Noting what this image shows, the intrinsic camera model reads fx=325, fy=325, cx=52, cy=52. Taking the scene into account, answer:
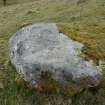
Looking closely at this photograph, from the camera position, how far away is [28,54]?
892 cm

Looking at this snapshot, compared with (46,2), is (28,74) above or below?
below

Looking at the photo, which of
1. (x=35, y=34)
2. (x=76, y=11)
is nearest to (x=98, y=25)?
(x=35, y=34)

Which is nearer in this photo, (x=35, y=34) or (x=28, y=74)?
(x=28, y=74)

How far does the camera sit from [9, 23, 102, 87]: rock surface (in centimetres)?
828

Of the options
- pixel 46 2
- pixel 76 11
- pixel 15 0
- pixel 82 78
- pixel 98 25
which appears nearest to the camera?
pixel 82 78

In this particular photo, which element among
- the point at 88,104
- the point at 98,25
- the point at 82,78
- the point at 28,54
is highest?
the point at 98,25

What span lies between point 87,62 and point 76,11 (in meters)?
8.78

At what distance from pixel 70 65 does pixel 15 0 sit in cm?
3370

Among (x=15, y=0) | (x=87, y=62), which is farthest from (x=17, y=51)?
(x=15, y=0)

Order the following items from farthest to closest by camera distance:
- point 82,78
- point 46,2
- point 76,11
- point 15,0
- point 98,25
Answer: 1. point 15,0
2. point 46,2
3. point 76,11
4. point 98,25
5. point 82,78

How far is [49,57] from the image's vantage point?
8.66 m

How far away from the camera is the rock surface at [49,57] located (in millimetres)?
8281

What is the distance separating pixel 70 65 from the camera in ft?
27.5

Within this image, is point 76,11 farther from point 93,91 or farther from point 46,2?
point 93,91
